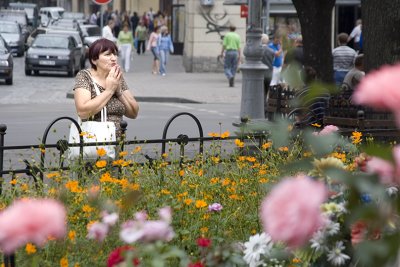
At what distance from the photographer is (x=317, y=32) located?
1786cm

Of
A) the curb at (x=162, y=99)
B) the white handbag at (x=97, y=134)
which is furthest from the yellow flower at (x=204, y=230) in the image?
the curb at (x=162, y=99)

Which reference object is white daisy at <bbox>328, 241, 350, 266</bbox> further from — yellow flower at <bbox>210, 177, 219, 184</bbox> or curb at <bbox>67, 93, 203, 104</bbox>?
curb at <bbox>67, 93, 203, 104</bbox>

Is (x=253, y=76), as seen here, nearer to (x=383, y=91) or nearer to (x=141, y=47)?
(x=383, y=91)

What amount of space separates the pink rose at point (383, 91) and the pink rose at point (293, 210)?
0.21m

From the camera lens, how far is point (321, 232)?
415 cm

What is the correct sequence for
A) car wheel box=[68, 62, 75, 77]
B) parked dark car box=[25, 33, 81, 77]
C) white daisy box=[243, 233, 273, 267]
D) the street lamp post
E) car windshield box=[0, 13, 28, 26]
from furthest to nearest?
car windshield box=[0, 13, 28, 26] < car wheel box=[68, 62, 75, 77] < parked dark car box=[25, 33, 81, 77] < the street lamp post < white daisy box=[243, 233, 273, 267]

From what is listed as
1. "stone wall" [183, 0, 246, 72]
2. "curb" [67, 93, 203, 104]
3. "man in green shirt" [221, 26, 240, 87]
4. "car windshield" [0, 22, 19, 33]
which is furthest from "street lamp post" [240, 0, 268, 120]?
"car windshield" [0, 22, 19, 33]

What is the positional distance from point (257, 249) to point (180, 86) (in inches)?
1200

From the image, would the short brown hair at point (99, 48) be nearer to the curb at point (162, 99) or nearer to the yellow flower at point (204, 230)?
the yellow flower at point (204, 230)

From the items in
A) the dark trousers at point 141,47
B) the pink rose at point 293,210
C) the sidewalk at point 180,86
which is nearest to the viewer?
the pink rose at point 293,210

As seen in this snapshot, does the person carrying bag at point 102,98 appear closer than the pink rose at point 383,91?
No

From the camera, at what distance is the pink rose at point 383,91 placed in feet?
7.86

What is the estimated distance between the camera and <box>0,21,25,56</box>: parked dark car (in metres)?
51.4

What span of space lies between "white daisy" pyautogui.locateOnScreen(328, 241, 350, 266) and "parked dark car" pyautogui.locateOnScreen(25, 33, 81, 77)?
1398 inches
